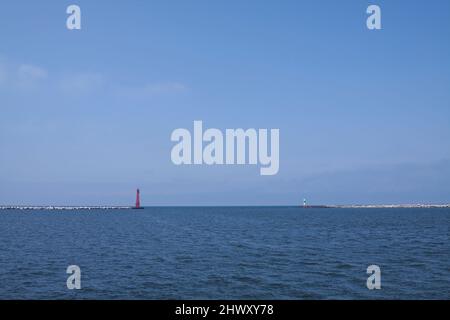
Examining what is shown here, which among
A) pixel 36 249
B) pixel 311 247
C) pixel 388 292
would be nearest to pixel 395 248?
pixel 311 247

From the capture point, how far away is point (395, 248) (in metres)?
46.1

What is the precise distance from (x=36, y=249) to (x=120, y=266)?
1879cm

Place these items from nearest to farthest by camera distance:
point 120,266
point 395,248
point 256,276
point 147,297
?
point 147,297 < point 256,276 < point 120,266 < point 395,248

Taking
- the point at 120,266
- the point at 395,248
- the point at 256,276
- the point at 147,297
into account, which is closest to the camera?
the point at 147,297

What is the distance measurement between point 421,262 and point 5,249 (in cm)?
4453

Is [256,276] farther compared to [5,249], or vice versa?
[5,249]

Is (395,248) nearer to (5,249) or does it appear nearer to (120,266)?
(120,266)

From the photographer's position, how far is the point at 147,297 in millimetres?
22812
